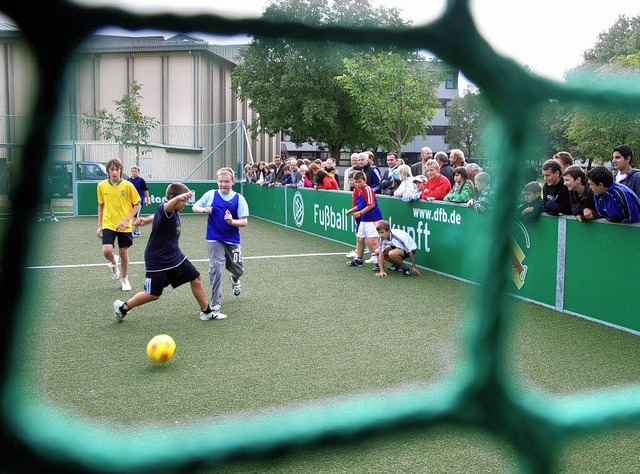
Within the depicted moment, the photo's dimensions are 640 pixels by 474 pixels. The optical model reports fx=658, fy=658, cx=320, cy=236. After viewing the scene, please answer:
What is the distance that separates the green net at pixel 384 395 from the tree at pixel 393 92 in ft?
0.14

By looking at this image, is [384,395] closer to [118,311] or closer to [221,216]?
[118,311]

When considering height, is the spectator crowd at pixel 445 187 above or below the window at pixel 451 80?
below

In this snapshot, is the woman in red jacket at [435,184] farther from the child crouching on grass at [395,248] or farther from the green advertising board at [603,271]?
the green advertising board at [603,271]

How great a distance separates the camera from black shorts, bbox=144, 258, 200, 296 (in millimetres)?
5523

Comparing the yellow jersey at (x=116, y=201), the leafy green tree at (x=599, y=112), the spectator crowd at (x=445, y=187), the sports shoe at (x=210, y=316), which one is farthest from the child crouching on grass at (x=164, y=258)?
the leafy green tree at (x=599, y=112)

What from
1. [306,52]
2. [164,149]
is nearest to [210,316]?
[306,52]

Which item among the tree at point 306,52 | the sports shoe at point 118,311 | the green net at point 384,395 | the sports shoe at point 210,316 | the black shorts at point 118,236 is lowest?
the sports shoe at point 210,316

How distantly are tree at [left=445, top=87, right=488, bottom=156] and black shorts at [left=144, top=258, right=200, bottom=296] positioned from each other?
185 inches

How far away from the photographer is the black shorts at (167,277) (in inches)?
217

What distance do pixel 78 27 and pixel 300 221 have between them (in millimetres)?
13438

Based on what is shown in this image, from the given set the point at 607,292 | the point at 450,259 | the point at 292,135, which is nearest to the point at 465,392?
the point at 292,135

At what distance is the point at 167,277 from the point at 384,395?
4.84 meters

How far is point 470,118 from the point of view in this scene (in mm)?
1021

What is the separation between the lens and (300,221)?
1408 cm
